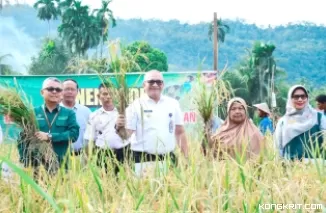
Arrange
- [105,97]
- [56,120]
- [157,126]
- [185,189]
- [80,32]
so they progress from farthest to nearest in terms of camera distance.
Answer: [80,32], [105,97], [157,126], [56,120], [185,189]

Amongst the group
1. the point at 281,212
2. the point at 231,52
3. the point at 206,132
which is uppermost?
the point at 231,52

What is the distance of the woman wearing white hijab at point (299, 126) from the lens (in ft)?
12.9

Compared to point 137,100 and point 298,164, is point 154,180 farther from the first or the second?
point 137,100

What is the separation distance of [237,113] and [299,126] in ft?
1.42

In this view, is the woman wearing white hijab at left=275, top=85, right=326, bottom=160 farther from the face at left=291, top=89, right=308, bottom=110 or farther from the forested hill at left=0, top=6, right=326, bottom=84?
the forested hill at left=0, top=6, right=326, bottom=84

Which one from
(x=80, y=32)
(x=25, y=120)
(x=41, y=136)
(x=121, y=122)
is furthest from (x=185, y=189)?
(x=80, y=32)

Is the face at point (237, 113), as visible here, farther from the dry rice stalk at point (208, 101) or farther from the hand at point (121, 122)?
the hand at point (121, 122)

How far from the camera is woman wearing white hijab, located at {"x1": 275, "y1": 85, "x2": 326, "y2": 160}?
12.9 feet

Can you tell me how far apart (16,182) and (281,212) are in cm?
115

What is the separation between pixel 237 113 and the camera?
150 inches

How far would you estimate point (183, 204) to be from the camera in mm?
2387

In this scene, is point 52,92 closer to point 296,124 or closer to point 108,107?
point 108,107

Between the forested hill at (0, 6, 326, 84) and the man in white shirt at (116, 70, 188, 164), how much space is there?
1449 inches

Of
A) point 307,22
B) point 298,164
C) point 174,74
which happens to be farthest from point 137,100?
point 307,22
